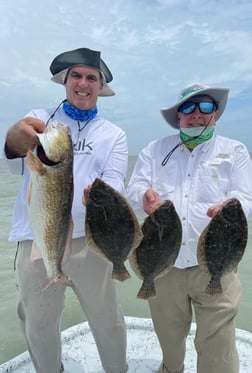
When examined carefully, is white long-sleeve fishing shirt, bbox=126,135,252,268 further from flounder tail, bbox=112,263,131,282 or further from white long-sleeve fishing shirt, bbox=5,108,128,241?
flounder tail, bbox=112,263,131,282

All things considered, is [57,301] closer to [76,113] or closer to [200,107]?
[76,113]

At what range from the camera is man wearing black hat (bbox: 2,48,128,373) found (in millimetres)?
3525

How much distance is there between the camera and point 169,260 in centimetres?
312

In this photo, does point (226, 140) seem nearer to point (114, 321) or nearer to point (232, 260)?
point (232, 260)

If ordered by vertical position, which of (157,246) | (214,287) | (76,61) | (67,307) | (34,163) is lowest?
(67,307)

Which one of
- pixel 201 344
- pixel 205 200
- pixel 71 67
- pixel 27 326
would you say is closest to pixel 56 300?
pixel 27 326

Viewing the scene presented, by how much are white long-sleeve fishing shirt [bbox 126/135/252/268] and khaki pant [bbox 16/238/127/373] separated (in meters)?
0.71

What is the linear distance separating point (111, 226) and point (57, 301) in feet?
4.38

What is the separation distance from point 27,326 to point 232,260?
2.10 metres

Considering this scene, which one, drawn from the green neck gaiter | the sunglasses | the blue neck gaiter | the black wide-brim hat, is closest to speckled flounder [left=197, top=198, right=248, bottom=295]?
the green neck gaiter

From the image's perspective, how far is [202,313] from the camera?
11.6 feet

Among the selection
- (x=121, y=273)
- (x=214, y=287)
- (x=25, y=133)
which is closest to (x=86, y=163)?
(x=25, y=133)

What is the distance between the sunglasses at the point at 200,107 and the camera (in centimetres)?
347

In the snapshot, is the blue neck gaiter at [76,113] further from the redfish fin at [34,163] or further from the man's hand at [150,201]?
the redfish fin at [34,163]
